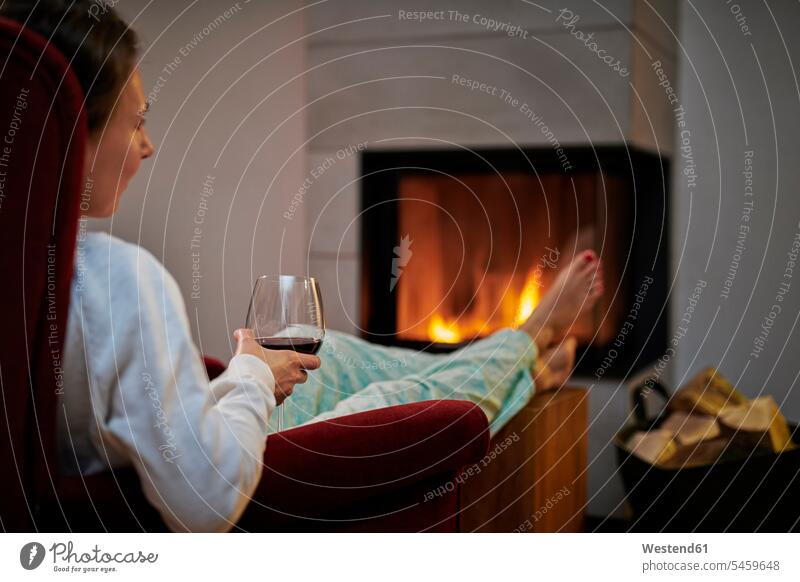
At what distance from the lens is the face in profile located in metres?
0.75

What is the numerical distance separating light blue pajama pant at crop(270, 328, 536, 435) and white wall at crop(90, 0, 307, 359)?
15cm

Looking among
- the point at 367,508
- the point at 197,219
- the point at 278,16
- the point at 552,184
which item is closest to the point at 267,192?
the point at 197,219

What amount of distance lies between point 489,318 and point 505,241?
0.55 ft

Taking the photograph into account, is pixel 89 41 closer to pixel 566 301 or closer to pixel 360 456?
pixel 360 456

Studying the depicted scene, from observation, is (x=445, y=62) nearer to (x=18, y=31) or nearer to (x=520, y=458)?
(x=520, y=458)

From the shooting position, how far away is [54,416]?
710 millimetres

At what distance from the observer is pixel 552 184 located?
5.62ft

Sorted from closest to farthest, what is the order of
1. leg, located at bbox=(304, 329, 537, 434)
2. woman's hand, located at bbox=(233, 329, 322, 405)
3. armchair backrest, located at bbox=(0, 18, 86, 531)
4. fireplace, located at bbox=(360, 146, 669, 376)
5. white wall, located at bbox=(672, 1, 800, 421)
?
1. armchair backrest, located at bbox=(0, 18, 86, 531)
2. woman's hand, located at bbox=(233, 329, 322, 405)
3. leg, located at bbox=(304, 329, 537, 434)
4. white wall, located at bbox=(672, 1, 800, 421)
5. fireplace, located at bbox=(360, 146, 669, 376)

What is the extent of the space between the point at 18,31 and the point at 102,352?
0.86ft

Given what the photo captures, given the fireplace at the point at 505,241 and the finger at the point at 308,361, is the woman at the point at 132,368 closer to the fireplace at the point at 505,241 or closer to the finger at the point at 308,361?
the finger at the point at 308,361

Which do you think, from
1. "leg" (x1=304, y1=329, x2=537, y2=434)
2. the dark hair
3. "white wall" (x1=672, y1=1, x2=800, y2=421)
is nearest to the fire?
"white wall" (x1=672, y1=1, x2=800, y2=421)

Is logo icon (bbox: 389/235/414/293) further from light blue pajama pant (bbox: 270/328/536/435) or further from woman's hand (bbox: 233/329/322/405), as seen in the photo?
woman's hand (bbox: 233/329/322/405)

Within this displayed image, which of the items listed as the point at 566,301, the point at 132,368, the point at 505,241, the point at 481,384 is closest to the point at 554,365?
the point at 566,301

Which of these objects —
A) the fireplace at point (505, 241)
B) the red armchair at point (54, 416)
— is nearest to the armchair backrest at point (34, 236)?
the red armchair at point (54, 416)
